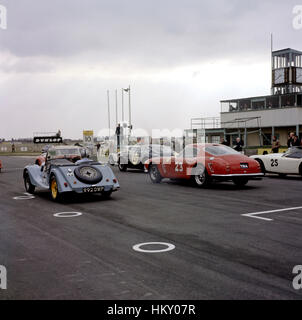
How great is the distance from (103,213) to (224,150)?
5.89 m

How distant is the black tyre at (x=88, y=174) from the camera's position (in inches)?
422

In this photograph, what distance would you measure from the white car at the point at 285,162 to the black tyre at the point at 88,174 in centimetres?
805

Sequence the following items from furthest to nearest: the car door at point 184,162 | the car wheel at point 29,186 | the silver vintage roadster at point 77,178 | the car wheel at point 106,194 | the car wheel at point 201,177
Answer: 1. the car door at point 184,162
2. the car wheel at point 201,177
3. the car wheel at point 29,186
4. the car wheel at point 106,194
5. the silver vintage roadster at point 77,178

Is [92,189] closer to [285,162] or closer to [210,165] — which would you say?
[210,165]

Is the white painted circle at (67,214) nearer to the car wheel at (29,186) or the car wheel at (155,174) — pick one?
the car wheel at (29,186)

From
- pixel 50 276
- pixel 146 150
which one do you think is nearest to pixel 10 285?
pixel 50 276

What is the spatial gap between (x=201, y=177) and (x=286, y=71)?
29.0 metres

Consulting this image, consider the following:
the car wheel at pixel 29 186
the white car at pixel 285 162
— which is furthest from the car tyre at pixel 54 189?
the white car at pixel 285 162

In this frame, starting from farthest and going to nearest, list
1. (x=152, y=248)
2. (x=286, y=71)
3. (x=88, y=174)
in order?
(x=286, y=71), (x=88, y=174), (x=152, y=248)

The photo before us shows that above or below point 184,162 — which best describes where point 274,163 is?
below

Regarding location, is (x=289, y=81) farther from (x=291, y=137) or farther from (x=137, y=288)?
(x=137, y=288)

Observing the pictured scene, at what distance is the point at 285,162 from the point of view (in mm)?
15758

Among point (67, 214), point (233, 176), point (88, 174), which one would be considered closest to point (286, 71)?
point (233, 176)

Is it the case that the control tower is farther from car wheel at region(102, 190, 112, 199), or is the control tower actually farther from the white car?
car wheel at region(102, 190, 112, 199)
